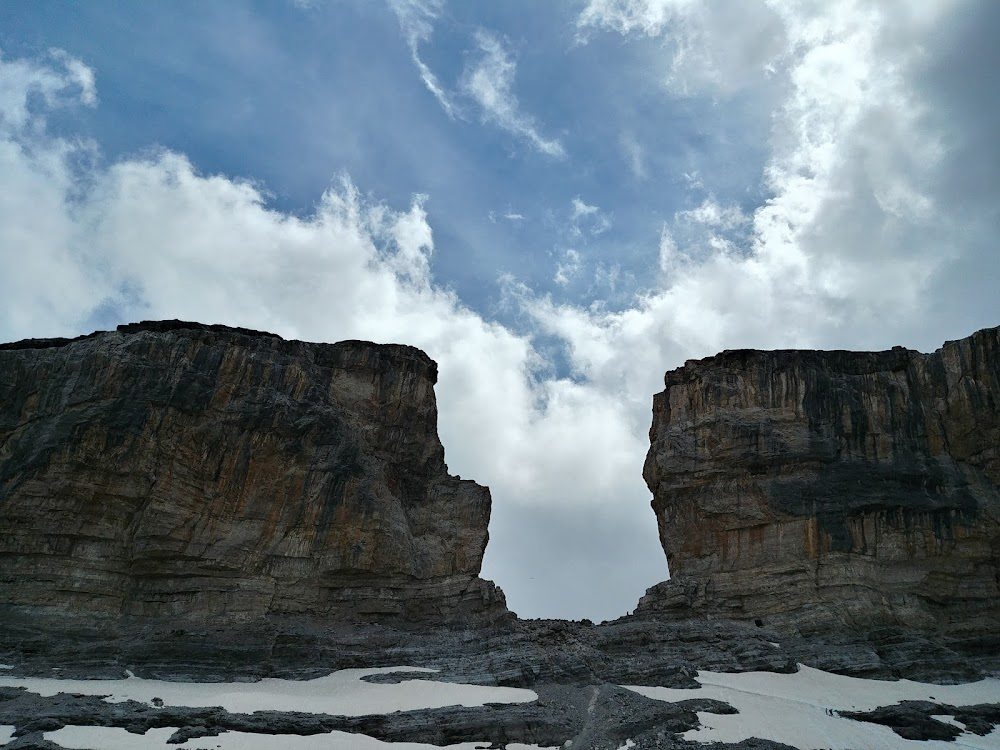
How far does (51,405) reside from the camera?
134ft

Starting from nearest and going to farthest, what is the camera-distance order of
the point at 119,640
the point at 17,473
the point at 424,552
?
the point at 119,640
the point at 17,473
the point at 424,552

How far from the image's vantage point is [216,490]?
4112 centimetres

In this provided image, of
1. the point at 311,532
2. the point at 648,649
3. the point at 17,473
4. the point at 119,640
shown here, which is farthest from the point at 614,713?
the point at 17,473

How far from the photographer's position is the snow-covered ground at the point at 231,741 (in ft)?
89.7

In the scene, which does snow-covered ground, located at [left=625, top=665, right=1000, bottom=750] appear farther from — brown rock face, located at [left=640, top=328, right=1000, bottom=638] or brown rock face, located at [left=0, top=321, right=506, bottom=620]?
brown rock face, located at [left=0, top=321, right=506, bottom=620]

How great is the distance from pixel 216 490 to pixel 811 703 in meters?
30.6

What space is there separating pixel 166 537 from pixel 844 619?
113ft

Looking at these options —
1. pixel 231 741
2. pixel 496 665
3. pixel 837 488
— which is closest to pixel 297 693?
pixel 231 741

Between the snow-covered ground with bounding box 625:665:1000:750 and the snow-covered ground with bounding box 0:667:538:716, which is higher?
the snow-covered ground with bounding box 625:665:1000:750

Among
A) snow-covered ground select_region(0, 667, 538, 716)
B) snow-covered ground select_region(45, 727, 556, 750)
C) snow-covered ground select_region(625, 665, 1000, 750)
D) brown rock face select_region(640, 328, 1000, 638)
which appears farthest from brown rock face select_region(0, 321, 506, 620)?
snow-covered ground select_region(625, 665, 1000, 750)

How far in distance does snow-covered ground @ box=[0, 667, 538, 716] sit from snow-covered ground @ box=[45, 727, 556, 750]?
2.20 m

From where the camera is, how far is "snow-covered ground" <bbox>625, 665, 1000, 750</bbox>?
1164 inches

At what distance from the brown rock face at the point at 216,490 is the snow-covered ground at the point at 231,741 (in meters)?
10.2

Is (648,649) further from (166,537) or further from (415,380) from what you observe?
(166,537)
